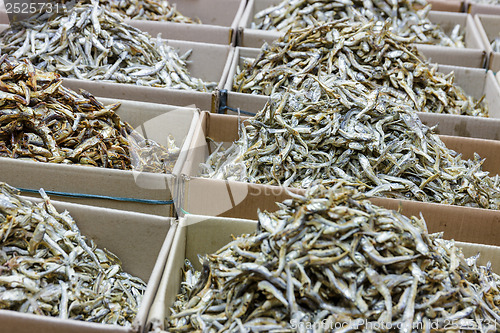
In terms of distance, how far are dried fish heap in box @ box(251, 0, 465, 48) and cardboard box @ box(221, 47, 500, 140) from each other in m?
0.49

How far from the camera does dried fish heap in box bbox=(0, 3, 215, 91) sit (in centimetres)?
264

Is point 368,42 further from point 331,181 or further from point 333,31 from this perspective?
point 331,181

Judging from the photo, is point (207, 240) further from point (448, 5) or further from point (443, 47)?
point (448, 5)

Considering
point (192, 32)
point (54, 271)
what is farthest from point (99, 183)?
point (192, 32)

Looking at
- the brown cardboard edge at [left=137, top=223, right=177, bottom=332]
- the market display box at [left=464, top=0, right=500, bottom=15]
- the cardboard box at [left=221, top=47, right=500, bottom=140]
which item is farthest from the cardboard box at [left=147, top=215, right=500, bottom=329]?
the market display box at [left=464, top=0, right=500, bottom=15]

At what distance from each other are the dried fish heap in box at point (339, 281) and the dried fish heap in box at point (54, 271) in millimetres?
261

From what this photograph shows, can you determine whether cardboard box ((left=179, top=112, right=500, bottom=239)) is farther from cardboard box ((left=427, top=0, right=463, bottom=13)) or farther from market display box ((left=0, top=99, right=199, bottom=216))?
cardboard box ((left=427, top=0, right=463, bottom=13))

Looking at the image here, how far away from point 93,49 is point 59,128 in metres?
0.79

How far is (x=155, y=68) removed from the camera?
2.74 meters

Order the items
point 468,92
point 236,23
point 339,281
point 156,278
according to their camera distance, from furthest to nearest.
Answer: point 236,23 < point 468,92 < point 156,278 < point 339,281

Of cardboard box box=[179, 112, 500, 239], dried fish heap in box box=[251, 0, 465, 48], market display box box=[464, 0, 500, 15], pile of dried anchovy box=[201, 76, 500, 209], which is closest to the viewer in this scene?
cardboard box box=[179, 112, 500, 239]

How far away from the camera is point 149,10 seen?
3.56 m

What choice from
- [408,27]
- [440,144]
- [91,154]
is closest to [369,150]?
[440,144]

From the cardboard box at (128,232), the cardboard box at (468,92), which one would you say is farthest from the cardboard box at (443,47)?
the cardboard box at (128,232)
